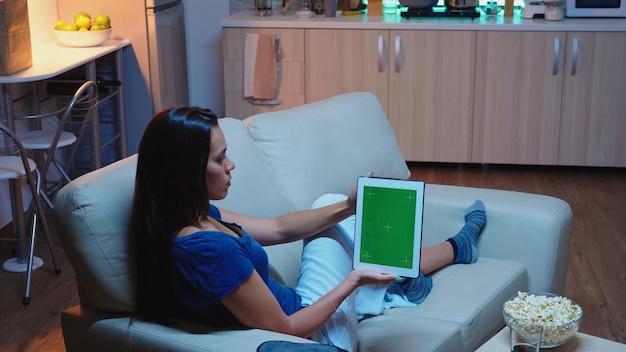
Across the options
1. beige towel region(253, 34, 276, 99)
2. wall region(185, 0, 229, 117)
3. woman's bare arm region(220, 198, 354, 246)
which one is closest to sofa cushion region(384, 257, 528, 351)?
woman's bare arm region(220, 198, 354, 246)

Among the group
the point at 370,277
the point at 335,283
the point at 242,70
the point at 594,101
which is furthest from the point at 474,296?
the point at 242,70

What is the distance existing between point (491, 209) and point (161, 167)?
1.31 m

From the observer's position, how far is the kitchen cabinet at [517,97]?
4.85 meters

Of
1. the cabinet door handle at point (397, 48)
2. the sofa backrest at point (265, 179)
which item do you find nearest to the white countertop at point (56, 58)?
the sofa backrest at point (265, 179)

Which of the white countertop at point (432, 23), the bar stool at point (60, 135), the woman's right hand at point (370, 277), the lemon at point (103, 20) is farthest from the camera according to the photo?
the white countertop at point (432, 23)

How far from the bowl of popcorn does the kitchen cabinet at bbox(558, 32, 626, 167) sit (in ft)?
10.1

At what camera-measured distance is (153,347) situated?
186cm

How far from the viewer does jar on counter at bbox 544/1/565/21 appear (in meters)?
4.87

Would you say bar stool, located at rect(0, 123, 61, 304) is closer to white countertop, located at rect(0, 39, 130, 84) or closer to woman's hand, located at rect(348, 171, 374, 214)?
white countertop, located at rect(0, 39, 130, 84)

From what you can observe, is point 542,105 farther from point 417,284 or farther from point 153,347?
point 153,347

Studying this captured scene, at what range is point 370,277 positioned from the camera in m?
1.96

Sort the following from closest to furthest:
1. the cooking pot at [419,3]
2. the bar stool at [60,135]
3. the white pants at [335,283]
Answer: the white pants at [335,283] → the bar stool at [60,135] → the cooking pot at [419,3]

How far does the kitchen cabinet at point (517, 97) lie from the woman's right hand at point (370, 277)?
10.4 ft

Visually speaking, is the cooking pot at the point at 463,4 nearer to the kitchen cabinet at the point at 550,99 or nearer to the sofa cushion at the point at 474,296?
the kitchen cabinet at the point at 550,99
